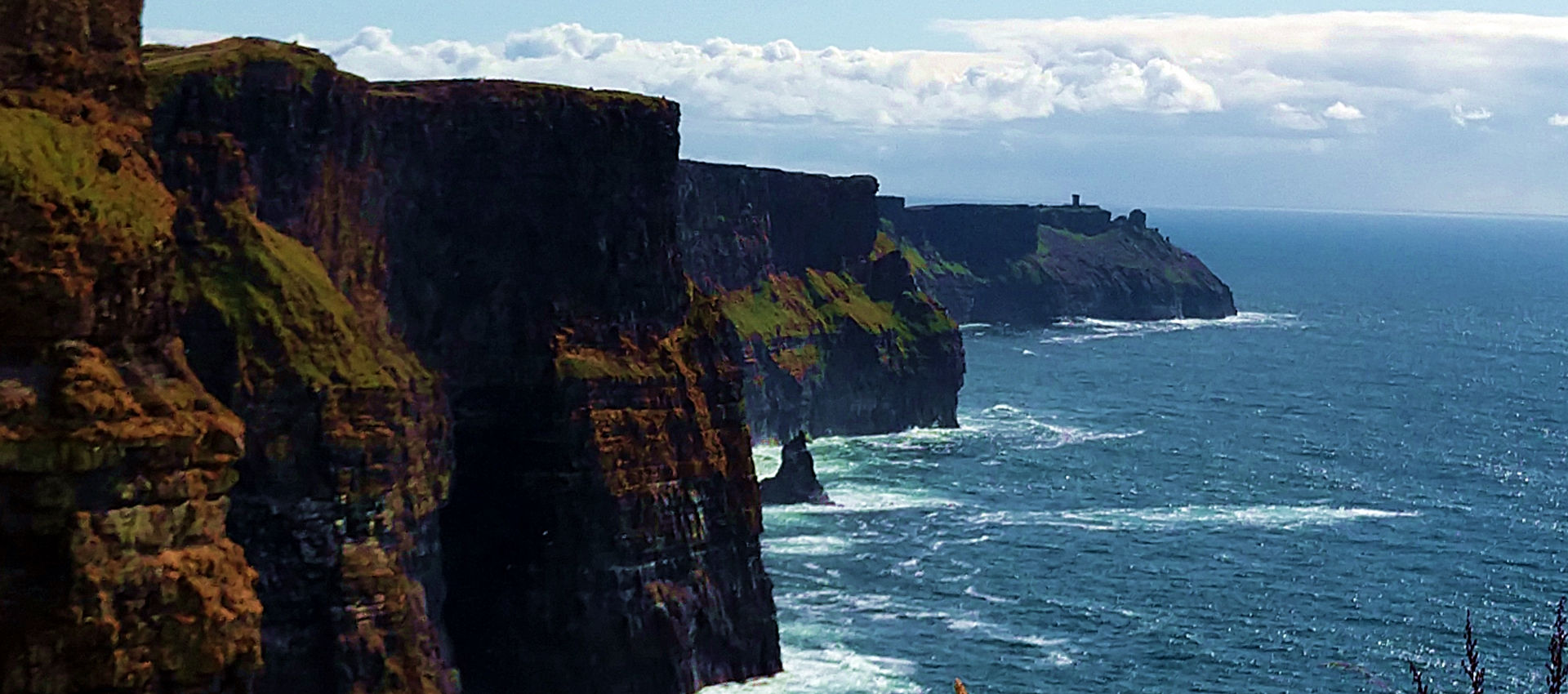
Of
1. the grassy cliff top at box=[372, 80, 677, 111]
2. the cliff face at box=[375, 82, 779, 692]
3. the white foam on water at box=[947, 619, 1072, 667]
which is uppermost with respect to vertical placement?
the grassy cliff top at box=[372, 80, 677, 111]

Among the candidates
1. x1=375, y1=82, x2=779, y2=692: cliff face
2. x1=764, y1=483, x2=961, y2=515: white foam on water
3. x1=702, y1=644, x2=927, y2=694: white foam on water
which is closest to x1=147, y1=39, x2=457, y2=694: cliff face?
x1=375, y1=82, x2=779, y2=692: cliff face

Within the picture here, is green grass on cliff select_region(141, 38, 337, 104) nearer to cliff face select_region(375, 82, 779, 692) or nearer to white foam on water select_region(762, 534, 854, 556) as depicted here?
cliff face select_region(375, 82, 779, 692)

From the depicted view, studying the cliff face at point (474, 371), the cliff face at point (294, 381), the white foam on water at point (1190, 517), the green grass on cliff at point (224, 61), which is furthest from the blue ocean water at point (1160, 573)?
the green grass on cliff at point (224, 61)

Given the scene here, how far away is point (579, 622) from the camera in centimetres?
10250

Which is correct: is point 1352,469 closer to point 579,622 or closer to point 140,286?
point 579,622

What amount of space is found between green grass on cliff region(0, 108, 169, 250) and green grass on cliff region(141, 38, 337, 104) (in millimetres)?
39614

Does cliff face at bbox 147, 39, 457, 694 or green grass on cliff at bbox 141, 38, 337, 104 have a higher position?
green grass on cliff at bbox 141, 38, 337, 104

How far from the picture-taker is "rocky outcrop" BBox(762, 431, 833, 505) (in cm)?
16450

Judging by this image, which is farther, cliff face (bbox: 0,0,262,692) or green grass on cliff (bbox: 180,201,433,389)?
green grass on cliff (bbox: 180,201,433,389)

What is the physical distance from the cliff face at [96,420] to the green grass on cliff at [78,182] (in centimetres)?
4

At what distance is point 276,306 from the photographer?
89375 mm

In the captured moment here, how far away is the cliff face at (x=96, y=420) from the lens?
1640 inches

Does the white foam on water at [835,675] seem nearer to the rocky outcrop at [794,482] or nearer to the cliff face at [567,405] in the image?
the cliff face at [567,405]

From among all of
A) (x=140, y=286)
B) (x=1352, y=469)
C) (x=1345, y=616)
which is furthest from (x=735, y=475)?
(x=1352, y=469)
